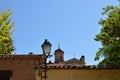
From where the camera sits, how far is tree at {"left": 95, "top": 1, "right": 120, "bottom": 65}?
65.2ft

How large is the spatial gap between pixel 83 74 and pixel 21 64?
17.2 ft

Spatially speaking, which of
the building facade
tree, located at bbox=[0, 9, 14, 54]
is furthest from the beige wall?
tree, located at bbox=[0, 9, 14, 54]

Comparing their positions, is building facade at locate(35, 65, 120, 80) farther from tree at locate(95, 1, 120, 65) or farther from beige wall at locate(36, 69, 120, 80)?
tree at locate(95, 1, 120, 65)

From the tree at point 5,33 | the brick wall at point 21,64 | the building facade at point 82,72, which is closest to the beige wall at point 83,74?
the building facade at point 82,72

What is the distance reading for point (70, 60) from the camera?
6638 cm

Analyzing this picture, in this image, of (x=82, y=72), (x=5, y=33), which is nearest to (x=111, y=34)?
(x=82, y=72)

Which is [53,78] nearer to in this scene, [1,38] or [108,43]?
[108,43]

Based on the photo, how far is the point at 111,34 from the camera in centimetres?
1994

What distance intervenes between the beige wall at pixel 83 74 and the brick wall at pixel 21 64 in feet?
12.2

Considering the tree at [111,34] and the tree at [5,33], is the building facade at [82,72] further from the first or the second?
the tree at [5,33]

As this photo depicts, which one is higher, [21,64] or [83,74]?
[21,64]

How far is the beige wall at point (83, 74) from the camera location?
1602 cm

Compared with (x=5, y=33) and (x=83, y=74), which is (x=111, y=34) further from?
(x=5, y=33)

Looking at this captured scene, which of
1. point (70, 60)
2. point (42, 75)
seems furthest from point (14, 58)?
point (70, 60)
